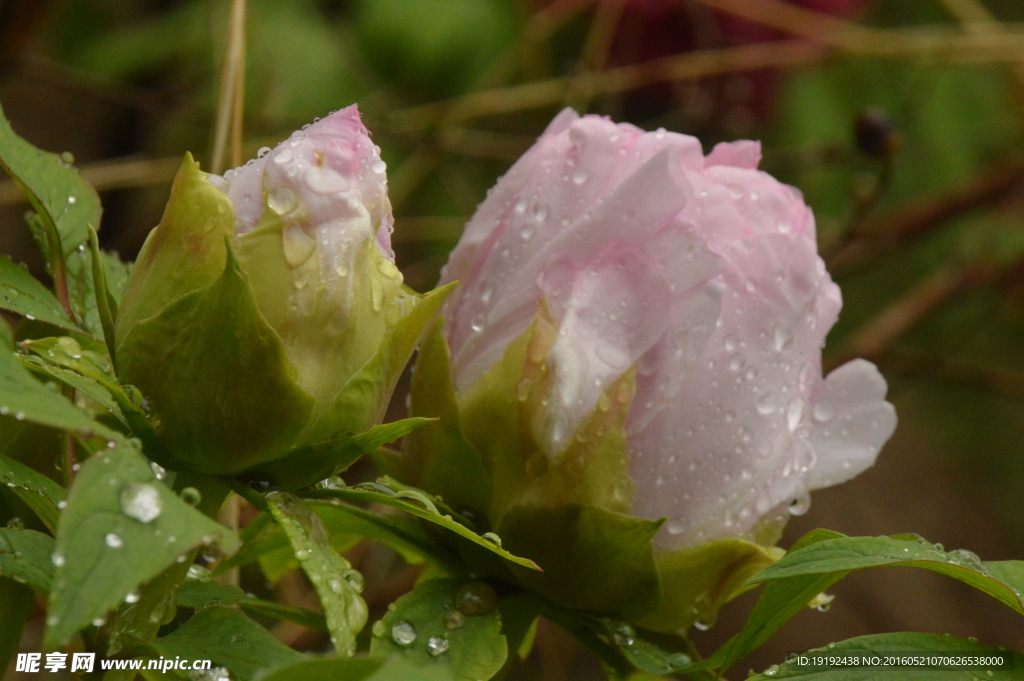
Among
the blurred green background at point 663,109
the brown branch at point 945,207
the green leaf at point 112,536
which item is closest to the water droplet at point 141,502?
the green leaf at point 112,536

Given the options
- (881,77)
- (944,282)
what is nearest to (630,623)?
(944,282)

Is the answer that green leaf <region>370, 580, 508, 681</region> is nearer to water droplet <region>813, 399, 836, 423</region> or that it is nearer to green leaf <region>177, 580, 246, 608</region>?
green leaf <region>177, 580, 246, 608</region>

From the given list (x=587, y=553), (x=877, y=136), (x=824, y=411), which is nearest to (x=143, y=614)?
(x=587, y=553)

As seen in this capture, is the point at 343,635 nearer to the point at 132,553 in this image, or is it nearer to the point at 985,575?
the point at 132,553

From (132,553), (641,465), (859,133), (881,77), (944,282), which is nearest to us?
(132,553)

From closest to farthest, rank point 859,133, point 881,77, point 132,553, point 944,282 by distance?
point 132,553 < point 859,133 < point 944,282 < point 881,77
